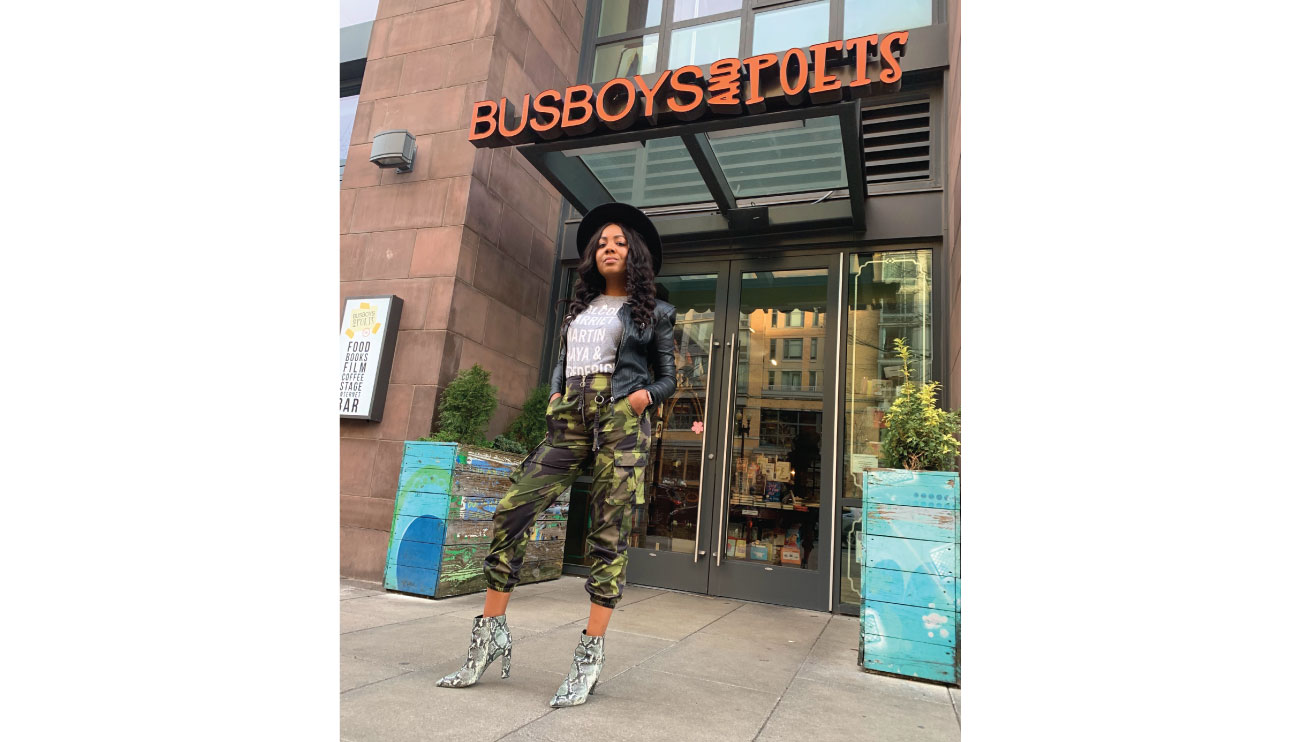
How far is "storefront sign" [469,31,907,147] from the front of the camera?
410 cm

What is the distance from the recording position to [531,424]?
5.71 m

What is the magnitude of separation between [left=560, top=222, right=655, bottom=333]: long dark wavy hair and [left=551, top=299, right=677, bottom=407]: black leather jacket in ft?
0.12

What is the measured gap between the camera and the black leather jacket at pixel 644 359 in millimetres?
2506

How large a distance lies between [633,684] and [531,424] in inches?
135

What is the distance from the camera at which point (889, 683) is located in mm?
2908

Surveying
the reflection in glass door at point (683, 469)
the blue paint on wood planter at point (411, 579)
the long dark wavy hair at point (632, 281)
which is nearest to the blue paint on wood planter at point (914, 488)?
the long dark wavy hair at point (632, 281)

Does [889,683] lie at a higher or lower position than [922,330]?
lower

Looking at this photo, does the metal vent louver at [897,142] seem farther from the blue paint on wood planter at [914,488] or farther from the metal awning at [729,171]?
the blue paint on wood planter at [914,488]

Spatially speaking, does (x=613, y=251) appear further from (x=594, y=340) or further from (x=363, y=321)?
(x=363, y=321)

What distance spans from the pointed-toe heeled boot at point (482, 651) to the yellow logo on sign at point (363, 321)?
3.62 m
